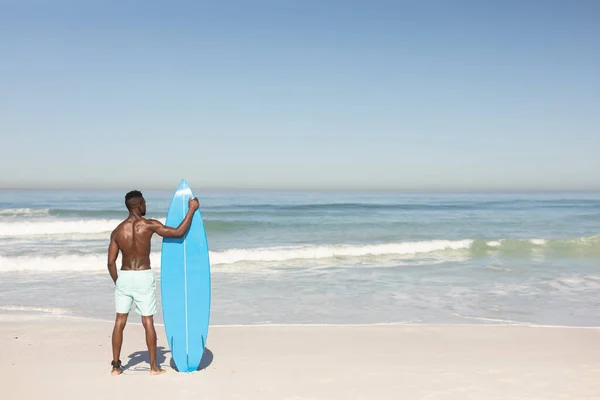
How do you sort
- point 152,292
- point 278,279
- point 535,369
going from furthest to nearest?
point 278,279 → point 535,369 → point 152,292

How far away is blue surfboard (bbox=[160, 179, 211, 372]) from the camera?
491 cm

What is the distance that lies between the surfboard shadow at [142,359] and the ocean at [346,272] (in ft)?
5.06

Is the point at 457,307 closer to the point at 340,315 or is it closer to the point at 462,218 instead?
the point at 340,315

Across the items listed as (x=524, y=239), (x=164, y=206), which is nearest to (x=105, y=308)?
(x=524, y=239)

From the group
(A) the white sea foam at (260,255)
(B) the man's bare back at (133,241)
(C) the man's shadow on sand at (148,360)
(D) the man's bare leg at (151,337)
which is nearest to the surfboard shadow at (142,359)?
(C) the man's shadow on sand at (148,360)

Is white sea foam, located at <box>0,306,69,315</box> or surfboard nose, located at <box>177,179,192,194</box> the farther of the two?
white sea foam, located at <box>0,306,69,315</box>

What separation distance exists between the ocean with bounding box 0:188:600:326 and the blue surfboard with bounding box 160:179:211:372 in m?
2.22

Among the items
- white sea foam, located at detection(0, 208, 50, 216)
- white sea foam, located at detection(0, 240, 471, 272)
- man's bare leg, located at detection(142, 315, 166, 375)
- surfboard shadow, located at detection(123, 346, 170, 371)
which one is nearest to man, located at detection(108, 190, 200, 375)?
man's bare leg, located at detection(142, 315, 166, 375)

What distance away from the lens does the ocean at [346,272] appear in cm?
794

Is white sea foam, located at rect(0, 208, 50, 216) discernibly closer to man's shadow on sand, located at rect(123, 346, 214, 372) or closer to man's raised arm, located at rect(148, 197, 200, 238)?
man's shadow on sand, located at rect(123, 346, 214, 372)

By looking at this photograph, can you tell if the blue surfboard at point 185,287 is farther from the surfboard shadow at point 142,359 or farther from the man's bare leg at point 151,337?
the surfboard shadow at point 142,359

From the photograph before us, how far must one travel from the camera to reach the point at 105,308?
8219 mm

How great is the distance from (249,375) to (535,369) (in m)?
2.51

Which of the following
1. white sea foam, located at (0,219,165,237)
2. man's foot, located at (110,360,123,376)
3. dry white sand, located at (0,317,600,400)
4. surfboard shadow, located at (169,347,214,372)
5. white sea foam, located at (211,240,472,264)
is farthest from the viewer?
white sea foam, located at (0,219,165,237)
